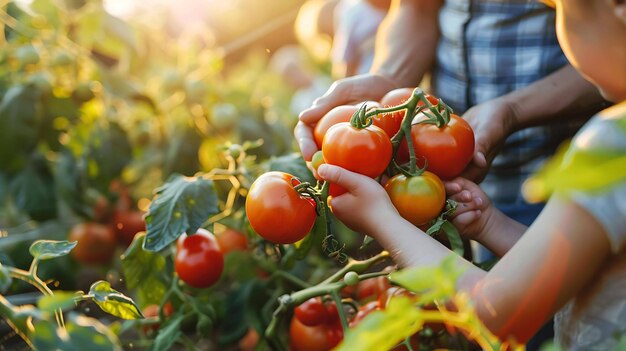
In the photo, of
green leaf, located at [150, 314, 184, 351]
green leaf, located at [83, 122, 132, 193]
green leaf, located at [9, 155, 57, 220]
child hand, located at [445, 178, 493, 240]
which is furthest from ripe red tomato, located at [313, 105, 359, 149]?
green leaf, located at [9, 155, 57, 220]

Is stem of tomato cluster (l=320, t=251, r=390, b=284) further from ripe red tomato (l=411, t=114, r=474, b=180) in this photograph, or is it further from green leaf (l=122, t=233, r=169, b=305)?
green leaf (l=122, t=233, r=169, b=305)

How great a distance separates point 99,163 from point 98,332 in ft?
4.33

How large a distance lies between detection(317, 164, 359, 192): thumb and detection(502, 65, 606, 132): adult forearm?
20.0 inches

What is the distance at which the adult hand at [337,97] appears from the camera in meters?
1.15

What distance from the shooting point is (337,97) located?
49.7 inches

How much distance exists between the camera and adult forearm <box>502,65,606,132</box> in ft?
4.39

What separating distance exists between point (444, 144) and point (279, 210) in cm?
25

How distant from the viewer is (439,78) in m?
1.64

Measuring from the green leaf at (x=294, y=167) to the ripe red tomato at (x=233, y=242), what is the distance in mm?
356

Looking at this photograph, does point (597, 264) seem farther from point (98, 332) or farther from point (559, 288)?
point (98, 332)

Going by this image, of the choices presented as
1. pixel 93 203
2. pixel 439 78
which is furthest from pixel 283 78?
pixel 439 78

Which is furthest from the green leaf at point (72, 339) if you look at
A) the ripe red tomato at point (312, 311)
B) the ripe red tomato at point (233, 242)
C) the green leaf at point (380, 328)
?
the ripe red tomato at point (233, 242)

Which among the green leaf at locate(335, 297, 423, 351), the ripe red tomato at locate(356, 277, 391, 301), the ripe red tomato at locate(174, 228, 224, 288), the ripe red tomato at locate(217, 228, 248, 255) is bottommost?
the ripe red tomato at locate(217, 228, 248, 255)

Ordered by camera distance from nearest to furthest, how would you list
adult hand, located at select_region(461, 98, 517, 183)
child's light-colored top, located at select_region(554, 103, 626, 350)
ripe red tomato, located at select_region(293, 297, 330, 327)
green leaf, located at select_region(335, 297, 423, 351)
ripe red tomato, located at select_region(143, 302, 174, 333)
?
1. green leaf, located at select_region(335, 297, 423, 351)
2. child's light-colored top, located at select_region(554, 103, 626, 350)
3. adult hand, located at select_region(461, 98, 517, 183)
4. ripe red tomato, located at select_region(293, 297, 330, 327)
5. ripe red tomato, located at select_region(143, 302, 174, 333)
